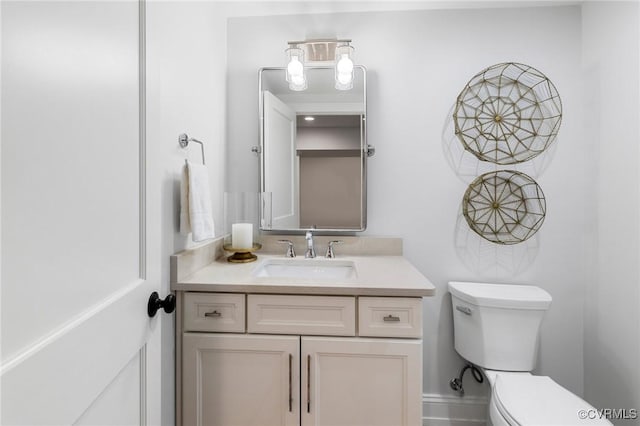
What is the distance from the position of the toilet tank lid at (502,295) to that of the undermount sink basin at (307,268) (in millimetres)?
583

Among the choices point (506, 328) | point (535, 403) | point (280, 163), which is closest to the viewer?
point (535, 403)

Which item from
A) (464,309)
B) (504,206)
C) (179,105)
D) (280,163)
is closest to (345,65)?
(280,163)

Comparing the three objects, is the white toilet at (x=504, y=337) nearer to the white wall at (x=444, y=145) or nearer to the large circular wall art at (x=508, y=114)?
the white wall at (x=444, y=145)

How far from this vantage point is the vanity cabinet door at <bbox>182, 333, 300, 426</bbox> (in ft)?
4.14

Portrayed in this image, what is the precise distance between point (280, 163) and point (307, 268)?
0.61 meters

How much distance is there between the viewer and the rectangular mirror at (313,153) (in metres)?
1.81

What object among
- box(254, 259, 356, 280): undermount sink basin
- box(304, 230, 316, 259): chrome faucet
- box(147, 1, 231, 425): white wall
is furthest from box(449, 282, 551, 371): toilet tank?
box(147, 1, 231, 425): white wall

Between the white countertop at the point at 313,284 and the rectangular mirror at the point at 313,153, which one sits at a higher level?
the rectangular mirror at the point at 313,153

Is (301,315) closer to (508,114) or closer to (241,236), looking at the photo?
(241,236)

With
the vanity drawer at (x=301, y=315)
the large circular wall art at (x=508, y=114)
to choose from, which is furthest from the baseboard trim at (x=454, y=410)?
the large circular wall art at (x=508, y=114)

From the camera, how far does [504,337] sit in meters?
1.54

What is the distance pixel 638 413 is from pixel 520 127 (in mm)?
1378

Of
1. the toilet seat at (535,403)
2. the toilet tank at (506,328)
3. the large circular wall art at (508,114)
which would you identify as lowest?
the toilet seat at (535,403)

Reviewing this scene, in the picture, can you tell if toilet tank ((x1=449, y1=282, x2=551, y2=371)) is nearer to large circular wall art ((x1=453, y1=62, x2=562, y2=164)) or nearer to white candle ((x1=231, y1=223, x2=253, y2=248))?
large circular wall art ((x1=453, y1=62, x2=562, y2=164))
